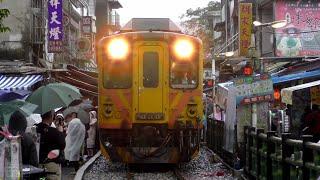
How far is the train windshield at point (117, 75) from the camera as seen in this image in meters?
13.6

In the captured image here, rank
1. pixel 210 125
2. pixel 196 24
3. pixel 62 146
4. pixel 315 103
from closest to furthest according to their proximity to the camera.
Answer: pixel 62 146 → pixel 315 103 → pixel 210 125 → pixel 196 24

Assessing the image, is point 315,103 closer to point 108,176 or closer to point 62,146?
point 108,176

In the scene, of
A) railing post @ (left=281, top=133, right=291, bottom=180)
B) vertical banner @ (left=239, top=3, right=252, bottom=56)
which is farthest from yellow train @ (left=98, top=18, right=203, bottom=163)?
vertical banner @ (left=239, top=3, right=252, bottom=56)

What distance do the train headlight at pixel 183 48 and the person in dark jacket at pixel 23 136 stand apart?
7227 millimetres

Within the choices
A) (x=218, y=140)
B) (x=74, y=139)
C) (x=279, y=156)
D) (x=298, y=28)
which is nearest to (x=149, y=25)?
(x=74, y=139)

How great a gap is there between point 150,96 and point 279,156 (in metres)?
4.95

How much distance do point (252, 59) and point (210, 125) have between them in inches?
194

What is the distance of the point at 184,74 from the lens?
13.8m

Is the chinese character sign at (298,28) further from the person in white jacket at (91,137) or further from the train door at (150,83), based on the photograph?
the train door at (150,83)

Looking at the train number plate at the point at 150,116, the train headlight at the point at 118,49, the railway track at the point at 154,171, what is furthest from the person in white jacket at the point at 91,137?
the train number plate at the point at 150,116

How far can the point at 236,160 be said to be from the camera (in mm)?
13172

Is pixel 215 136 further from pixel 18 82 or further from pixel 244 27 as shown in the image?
pixel 244 27

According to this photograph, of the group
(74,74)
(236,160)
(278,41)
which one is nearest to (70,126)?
(236,160)

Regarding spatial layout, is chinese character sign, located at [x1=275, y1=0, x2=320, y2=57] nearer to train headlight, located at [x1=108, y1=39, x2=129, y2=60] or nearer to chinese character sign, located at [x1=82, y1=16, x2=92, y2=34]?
train headlight, located at [x1=108, y1=39, x2=129, y2=60]
